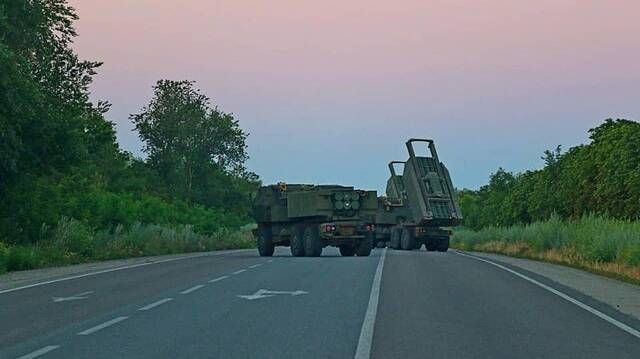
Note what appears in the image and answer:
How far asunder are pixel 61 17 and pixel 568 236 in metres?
20.5

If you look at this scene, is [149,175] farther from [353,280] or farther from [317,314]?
[317,314]

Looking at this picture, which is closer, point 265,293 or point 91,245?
point 265,293

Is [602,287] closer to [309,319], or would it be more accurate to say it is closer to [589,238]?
[309,319]

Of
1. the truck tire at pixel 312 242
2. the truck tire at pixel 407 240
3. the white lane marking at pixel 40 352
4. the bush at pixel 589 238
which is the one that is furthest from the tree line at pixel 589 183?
the white lane marking at pixel 40 352

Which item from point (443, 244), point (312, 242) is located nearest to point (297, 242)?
point (312, 242)

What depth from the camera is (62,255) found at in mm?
32062

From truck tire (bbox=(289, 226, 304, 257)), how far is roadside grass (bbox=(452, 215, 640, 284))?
8.97 m

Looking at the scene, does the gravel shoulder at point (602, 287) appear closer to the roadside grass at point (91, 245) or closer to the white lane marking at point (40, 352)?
the white lane marking at point (40, 352)

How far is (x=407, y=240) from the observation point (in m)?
47.9

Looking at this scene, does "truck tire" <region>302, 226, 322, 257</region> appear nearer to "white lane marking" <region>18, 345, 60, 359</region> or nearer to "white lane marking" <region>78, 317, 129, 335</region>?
"white lane marking" <region>78, 317, 129, 335</region>

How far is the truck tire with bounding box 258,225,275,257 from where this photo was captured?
132 feet

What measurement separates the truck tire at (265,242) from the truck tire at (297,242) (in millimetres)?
1964

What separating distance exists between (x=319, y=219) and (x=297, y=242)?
130 centimetres

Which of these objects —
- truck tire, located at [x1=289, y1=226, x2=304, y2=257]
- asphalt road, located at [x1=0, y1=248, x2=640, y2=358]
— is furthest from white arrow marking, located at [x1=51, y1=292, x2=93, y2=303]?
truck tire, located at [x1=289, y1=226, x2=304, y2=257]
